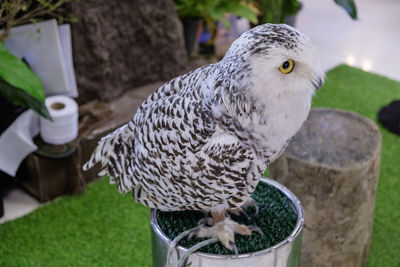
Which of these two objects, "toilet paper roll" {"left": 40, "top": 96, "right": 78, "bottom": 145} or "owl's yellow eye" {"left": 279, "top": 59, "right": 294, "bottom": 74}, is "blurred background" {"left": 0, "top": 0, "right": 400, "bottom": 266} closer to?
"toilet paper roll" {"left": 40, "top": 96, "right": 78, "bottom": 145}

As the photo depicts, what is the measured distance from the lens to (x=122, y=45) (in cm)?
295

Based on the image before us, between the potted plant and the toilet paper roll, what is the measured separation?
1342 mm

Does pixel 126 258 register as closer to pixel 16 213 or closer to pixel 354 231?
pixel 16 213

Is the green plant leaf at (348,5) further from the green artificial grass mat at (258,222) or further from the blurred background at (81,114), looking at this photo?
the green artificial grass mat at (258,222)

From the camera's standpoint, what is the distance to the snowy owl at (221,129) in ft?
3.25

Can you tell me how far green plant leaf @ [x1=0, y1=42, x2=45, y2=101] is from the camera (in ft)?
6.42

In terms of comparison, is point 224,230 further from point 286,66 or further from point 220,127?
point 286,66

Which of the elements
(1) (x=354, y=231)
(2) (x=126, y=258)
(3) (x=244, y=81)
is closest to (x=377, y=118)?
(1) (x=354, y=231)

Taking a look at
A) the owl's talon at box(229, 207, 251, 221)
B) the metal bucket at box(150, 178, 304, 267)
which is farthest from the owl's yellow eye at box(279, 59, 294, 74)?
the owl's talon at box(229, 207, 251, 221)

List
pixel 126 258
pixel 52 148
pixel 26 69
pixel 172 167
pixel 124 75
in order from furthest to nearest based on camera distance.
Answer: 1. pixel 124 75
2. pixel 52 148
3. pixel 126 258
4. pixel 26 69
5. pixel 172 167

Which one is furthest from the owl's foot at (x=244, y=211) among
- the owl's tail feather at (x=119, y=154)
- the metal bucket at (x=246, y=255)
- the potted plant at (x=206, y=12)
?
the potted plant at (x=206, y=12)

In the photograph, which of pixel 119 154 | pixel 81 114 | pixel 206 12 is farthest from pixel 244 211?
pixel 206 12

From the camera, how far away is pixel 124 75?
9.95ft

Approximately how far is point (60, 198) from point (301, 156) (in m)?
1.35
